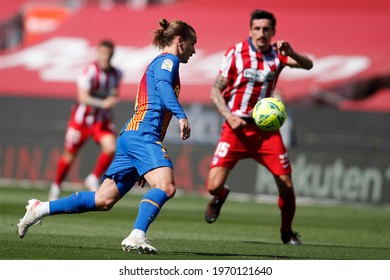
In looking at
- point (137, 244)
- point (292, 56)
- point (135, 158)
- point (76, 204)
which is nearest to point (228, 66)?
point (292, 56)

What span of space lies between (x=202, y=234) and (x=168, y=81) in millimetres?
3274

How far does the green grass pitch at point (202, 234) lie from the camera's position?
8.45 meters

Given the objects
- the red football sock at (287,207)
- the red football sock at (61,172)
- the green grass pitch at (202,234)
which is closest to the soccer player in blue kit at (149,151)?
the green grass pitch at (202,234)

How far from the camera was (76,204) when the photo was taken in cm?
848

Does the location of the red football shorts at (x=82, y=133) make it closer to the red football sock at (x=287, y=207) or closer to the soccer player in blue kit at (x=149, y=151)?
the red football sock at (x=287, y=207)

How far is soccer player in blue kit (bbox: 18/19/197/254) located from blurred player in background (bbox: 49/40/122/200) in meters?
6.80

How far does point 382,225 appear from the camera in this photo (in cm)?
1380

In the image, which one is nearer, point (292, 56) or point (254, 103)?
point (292, 56)

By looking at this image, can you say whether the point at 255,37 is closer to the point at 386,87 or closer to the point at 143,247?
the point at 143,247

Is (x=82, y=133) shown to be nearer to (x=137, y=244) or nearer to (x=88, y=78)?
(x=88, y=78)

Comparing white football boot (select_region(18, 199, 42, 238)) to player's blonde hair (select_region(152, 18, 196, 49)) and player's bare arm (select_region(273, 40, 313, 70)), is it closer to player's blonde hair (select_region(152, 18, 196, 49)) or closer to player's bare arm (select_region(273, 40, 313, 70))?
player's blonde hair (select_region(152, 18, 196, 49))

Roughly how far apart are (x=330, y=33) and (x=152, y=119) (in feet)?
60.8

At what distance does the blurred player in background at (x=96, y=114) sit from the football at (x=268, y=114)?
230 inches

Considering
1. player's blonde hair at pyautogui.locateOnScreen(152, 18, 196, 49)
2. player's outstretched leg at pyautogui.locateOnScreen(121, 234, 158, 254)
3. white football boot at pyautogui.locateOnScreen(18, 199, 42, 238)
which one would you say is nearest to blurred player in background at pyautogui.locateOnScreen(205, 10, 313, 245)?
player's blonde hair at pyautogui.locateOnScreen(152, 18, 196, 49)
